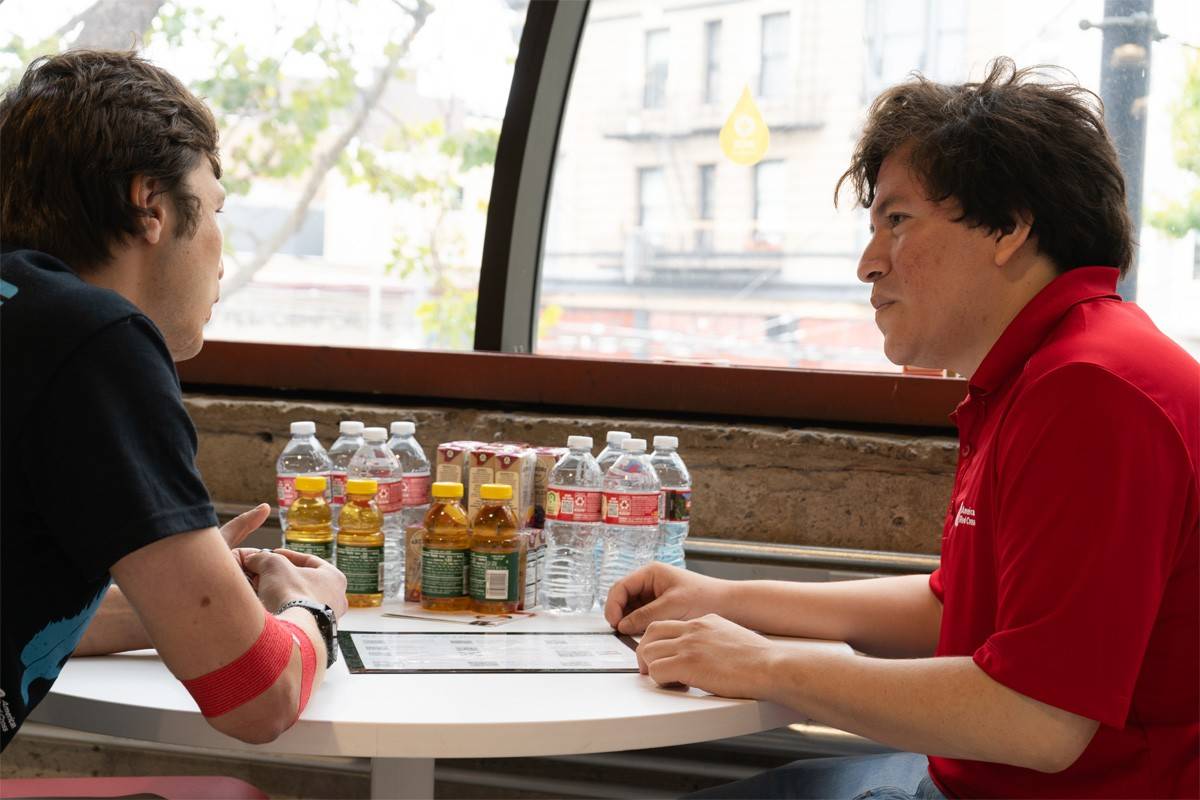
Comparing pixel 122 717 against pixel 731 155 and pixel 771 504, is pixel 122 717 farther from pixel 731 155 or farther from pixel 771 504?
pixel 731 155

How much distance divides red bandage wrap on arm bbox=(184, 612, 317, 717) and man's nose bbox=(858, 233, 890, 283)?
3.52 feet

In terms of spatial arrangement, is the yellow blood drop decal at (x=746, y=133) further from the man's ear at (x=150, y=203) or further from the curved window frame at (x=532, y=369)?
the man's ear at (x=150, y=203)

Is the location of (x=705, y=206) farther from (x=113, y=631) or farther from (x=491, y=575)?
(x=113, y=631)

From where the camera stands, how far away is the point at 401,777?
1660 millimetres

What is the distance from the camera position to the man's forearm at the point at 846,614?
2.03 m

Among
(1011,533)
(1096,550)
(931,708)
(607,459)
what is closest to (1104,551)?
(1096,550)

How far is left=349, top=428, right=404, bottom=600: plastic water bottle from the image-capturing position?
7.42 ft

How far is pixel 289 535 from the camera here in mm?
2139

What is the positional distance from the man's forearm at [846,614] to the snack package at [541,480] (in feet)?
1.36

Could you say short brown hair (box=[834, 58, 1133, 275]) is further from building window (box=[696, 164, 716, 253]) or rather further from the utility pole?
building window (box=[696, 164, 716, 253])

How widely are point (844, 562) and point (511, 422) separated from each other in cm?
90

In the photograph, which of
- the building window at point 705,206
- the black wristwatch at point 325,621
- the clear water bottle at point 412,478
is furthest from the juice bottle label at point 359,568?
the building window at point 705,206

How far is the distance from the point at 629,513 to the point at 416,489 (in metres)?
0.47

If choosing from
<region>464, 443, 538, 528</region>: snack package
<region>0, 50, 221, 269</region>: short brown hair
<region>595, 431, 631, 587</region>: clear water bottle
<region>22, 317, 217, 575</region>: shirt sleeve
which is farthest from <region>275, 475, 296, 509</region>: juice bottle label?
<region>22, 317, 217, 575</region>: shirt sleeve
